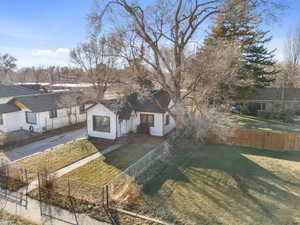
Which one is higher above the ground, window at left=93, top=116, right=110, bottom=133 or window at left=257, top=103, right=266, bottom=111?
window at left=257, top=103, right=266, bottom=111

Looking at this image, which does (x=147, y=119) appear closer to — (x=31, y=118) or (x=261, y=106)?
(x=31, y=118)

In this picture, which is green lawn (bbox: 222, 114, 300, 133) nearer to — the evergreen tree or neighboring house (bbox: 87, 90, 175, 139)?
the evergreen tree

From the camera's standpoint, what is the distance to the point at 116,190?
781 cm

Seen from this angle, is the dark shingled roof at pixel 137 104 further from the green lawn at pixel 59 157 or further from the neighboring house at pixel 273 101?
the neighboring house at pixel 273 101

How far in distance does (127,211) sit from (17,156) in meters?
9.07

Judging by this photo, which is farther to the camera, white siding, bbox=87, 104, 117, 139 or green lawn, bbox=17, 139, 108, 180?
white siding, bbox=87, 104, 117, 139

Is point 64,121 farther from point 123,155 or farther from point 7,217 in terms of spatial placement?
point 7,217

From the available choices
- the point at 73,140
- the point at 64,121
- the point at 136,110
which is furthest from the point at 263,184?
the point at 64,121

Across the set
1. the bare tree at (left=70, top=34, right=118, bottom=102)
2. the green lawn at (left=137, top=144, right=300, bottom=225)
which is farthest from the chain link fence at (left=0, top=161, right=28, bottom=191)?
the bare tree at (left=70, top=34, right=118, bottom=102)

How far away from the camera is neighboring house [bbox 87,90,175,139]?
14.6 m

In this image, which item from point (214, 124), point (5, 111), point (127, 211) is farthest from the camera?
point (5, 111)

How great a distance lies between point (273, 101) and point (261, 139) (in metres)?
13.3

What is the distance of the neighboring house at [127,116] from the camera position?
47.8 feet

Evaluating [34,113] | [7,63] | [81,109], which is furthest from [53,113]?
[7,63]
